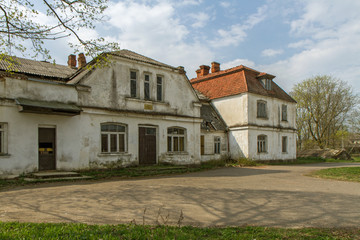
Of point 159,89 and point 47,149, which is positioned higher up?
point 159,89

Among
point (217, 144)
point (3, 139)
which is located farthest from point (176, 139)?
point (3, 139)

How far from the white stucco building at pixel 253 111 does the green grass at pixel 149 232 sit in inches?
763

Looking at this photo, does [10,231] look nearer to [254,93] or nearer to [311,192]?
[311,192]

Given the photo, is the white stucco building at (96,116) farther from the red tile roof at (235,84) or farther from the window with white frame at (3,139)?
the red tile roof at (235,84)

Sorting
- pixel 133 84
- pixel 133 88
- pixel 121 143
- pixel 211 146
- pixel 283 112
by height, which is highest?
pixel 133 84

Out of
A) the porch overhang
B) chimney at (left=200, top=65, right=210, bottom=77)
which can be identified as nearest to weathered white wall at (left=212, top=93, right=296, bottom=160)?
chimney at (left=200, top=65, right=210, bottom=77)

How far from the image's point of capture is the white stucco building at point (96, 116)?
12.8 m

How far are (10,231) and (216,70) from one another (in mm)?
27812

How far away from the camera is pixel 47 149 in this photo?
1390 centimetres

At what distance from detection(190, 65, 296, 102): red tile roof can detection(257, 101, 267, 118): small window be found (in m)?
0.80

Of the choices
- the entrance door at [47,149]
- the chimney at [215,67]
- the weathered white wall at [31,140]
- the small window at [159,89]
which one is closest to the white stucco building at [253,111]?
the chimney at [215,67]

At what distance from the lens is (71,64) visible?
79.5 ft

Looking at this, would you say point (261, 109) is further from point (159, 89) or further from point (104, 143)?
point (104, 143)

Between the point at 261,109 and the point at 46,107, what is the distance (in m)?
18.7
